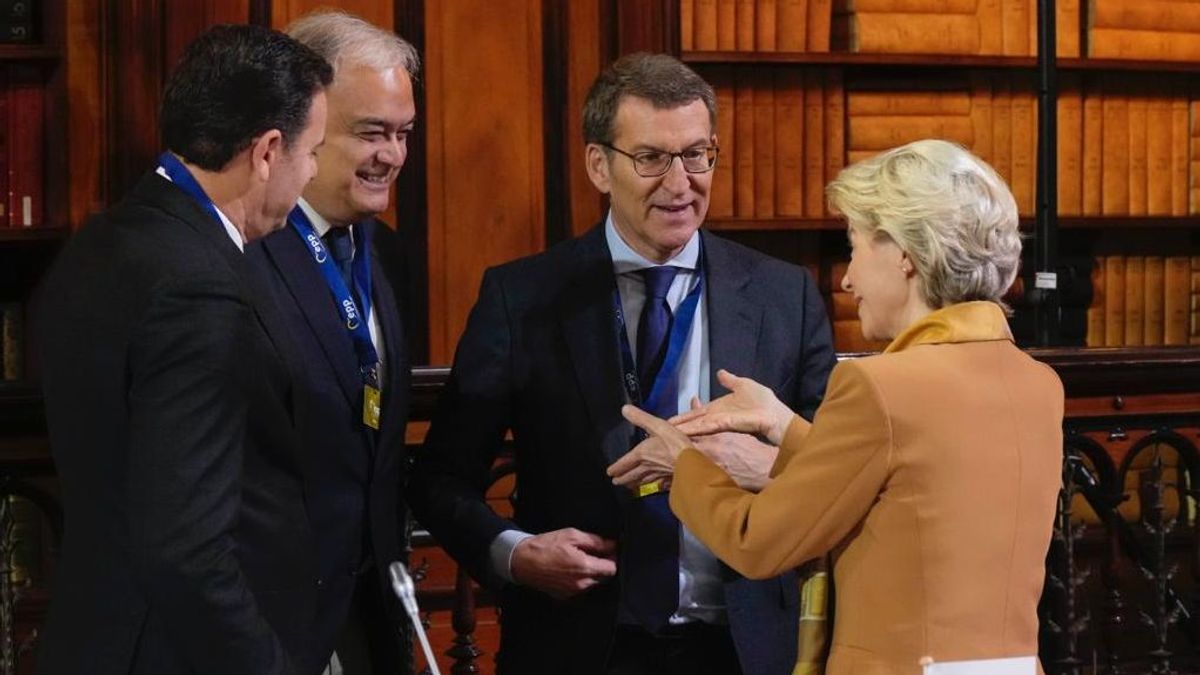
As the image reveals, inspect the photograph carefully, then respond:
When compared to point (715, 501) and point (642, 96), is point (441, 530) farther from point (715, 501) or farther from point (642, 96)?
point (642, 96)

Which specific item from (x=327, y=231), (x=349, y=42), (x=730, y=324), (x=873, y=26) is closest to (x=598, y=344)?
(x=730, y=324)

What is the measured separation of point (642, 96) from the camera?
2.66 metres

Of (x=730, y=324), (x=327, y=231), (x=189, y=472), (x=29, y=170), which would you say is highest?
(x=29, y=170)

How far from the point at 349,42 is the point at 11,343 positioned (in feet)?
9.76

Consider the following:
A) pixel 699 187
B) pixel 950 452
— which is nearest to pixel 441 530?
pixel 699 187

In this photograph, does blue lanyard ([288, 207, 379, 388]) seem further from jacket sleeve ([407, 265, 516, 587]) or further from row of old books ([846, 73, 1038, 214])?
row of old books ([846, 73, 1038, 214])

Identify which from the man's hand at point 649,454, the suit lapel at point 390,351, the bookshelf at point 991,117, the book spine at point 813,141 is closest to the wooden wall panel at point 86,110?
the bookshelf at point 991,117

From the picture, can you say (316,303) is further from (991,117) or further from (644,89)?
(991,117)

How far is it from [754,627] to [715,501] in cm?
28

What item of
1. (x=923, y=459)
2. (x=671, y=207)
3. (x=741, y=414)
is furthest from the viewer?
(x=671, y=207)

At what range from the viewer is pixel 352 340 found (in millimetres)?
2410

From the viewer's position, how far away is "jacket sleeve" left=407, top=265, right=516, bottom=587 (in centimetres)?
258

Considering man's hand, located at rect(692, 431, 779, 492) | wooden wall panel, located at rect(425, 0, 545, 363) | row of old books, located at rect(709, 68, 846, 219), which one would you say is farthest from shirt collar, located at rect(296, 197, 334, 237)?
row of old books, located at rect(709, 68, 846, 219)

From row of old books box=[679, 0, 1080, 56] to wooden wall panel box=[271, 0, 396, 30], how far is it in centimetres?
88
